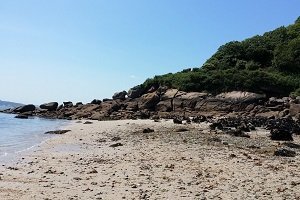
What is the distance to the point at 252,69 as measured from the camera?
201 ft

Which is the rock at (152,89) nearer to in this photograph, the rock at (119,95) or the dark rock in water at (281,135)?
the rock at (119,95)

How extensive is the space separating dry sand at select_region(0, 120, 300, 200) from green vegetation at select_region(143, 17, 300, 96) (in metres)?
31.8

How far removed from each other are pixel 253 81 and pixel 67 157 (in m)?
38.3

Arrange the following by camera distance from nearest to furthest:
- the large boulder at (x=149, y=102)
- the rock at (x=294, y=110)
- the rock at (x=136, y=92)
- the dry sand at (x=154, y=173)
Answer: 1. the dry sand at (x=154, y=173)
2. the rock at (x=294, y=110)
3. the large boulder at (x=149, y=102)
4. the rock at (x=136, y=92)

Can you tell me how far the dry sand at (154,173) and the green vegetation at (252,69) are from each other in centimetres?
3184

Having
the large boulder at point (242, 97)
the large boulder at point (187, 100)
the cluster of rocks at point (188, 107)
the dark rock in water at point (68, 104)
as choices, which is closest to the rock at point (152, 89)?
the cluster of rocks at point (188, 107)

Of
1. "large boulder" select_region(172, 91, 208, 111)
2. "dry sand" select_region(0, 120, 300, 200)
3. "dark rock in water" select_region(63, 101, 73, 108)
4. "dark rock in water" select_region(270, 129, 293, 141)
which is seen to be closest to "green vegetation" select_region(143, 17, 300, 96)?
"large boulder" select_region(172, 91, 208, 111)

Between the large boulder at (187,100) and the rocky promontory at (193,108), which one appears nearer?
the rocky promontory at (193,108)

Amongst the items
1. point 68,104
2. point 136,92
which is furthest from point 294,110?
point 68,104

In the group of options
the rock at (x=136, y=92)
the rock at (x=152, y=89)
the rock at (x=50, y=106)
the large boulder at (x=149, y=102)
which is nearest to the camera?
the large boulder at (x=149, y=102)

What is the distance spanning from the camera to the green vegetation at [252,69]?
5231 centimetres

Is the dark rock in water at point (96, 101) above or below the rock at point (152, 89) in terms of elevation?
below

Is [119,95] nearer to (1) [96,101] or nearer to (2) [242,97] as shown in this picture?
(1) [96,101]

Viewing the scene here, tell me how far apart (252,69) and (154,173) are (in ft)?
165
